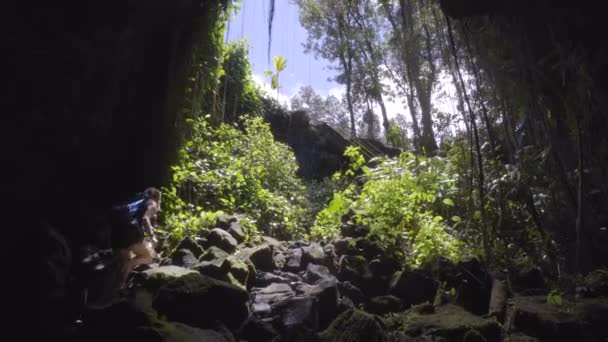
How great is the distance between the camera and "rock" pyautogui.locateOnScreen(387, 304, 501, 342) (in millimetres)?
3112

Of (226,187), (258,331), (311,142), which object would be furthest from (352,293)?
(311,142)

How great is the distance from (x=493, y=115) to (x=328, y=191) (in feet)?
21.4

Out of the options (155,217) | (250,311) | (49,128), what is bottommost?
(250,311)

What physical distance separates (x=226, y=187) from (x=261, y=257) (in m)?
2.23

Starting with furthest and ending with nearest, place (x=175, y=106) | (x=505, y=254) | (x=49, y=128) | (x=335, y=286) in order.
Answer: (x=175, y=106), (x=505, y=254), (x=335, y=286), (x=49, y=128)

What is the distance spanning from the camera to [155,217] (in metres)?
5.04

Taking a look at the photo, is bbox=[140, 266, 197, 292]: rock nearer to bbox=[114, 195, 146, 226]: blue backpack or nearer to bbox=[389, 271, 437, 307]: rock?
bbox=[114, 195, 146, 226]: blue backpack

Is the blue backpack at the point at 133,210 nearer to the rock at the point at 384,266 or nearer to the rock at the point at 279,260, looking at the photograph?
the rock at the point at 279,260

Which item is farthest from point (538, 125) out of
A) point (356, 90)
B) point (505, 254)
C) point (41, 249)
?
point (356, 90)

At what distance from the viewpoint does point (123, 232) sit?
4211 millimetres

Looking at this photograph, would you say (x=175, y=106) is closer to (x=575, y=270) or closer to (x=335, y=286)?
(x=335, y=286)

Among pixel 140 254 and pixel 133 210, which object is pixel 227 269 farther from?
pixel 133 210

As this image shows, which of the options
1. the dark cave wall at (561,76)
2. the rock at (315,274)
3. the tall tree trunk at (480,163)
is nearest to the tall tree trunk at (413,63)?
the tall tree trunk at (480,163)

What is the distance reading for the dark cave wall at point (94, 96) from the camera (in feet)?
11.2
